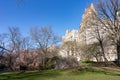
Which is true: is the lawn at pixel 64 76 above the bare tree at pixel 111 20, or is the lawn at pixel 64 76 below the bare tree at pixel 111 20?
below

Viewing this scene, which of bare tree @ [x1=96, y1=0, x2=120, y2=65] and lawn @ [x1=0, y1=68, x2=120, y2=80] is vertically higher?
bare tree @ [x1=96, y1=0, x2=120, y2=65]

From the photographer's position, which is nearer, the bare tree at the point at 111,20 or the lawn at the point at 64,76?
the lawn at the point at 64,76

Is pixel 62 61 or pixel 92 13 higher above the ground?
pixel 92 13

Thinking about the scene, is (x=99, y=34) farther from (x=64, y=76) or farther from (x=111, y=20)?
(x=64, y=76)

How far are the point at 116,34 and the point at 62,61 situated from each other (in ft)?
29.1

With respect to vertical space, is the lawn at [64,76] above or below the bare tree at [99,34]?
below

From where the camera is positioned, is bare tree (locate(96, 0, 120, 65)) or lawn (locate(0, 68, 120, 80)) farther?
bare tree (locate(96, 0, 120, 65))

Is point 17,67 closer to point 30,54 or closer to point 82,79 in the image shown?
point 30,54

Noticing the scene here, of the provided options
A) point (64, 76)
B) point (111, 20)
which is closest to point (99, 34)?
point (111, 20)

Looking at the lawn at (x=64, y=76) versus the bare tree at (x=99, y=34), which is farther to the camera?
the bare tree at (x=99, y=34)

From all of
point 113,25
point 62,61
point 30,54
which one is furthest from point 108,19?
point 30,54

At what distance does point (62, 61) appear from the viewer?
24.4m

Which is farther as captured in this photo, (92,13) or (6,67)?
(6,67)

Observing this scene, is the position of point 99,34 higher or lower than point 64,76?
higher
